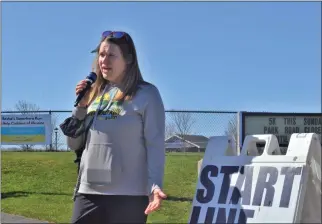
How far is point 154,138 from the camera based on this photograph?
2701mm

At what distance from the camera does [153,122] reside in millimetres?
2713

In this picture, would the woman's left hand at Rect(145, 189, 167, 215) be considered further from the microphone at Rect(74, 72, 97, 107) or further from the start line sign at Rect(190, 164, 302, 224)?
the microphone at Rect(74, 72, 97, 107)

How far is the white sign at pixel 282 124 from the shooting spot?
4.17m

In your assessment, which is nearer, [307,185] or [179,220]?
[307,185]

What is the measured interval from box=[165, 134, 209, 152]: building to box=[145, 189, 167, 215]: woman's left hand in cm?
800

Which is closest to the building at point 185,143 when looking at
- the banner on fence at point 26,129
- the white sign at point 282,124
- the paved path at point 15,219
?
the banner on fence at point 26,129

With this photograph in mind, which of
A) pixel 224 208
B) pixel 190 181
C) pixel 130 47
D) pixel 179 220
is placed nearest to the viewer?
pixel 224 208

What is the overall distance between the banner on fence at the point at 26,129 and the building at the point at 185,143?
319cm

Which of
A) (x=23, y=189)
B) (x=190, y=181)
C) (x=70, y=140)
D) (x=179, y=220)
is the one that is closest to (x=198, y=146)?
(x=190, y=181)

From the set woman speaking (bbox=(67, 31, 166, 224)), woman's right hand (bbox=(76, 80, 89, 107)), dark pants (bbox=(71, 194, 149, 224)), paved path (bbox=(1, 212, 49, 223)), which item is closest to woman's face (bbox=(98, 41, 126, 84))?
woman speaking (bbox=(67, 31, 166, 224))

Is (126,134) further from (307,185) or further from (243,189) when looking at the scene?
(307,185)

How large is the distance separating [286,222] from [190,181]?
7191 mm

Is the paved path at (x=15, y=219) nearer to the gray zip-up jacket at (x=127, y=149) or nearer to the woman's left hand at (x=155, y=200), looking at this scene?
the gray zip-up jacket at (x=127, y=149)

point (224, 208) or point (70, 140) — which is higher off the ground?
point (70, 140)
